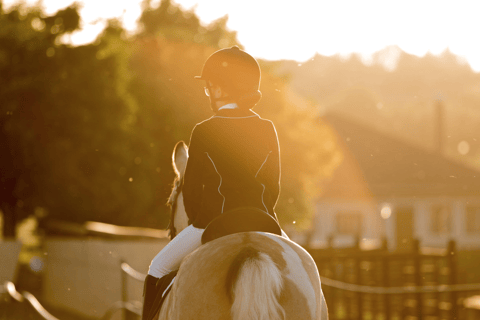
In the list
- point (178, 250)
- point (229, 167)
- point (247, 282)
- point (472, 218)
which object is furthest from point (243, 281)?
point (472, 218)

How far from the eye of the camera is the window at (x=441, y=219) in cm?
3303

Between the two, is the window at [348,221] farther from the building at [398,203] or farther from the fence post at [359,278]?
the fence post at [359,278]

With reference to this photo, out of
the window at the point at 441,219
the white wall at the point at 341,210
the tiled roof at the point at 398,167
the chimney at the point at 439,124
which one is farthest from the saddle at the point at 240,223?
the chimney at the point at 439,124

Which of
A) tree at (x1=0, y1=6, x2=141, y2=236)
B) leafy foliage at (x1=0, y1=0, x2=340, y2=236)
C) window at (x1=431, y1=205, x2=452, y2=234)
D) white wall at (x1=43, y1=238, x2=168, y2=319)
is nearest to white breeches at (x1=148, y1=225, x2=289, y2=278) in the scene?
white wall at (x1=43, y1=238, x2=168, y2=319)

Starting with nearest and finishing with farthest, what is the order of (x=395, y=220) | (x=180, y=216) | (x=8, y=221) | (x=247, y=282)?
(x=247, y=282) → (x=180, y=216) → (x=8, y=221) → (x=395, y=220)

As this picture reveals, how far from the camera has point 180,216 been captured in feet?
12.3

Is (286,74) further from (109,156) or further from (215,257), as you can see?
(215,257)

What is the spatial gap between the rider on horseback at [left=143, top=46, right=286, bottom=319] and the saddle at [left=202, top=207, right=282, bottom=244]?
0.39 ft

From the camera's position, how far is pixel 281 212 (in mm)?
19797

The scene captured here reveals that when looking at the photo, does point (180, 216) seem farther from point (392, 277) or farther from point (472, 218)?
point (472, 218)

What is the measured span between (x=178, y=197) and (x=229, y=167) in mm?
609

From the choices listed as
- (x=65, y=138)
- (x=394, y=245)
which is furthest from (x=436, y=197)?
(x=65, y=138)

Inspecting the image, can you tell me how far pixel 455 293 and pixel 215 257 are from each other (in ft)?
23.9

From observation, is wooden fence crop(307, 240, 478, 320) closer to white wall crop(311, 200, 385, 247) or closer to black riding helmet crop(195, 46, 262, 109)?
black riding helmet crop(195, 46, 262, 109)
